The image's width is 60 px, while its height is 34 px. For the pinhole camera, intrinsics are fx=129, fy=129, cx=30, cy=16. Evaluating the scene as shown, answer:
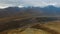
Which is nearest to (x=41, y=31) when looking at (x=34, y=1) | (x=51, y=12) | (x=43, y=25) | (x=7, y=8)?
→ (x=43, y=25)

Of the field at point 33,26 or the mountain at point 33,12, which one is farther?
the mountain at point 33,12

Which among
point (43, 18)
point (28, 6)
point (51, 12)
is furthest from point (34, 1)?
point (43, 18)

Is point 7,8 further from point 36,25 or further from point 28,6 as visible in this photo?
point 36,25

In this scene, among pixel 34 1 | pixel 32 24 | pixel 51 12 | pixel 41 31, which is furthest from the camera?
pixel 34 1

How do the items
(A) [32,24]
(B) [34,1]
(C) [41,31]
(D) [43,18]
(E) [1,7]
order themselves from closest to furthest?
(C) [41,31] < (A) [32,24] < (D) [43,18] < (E) [1,7] < (B) [34,1]

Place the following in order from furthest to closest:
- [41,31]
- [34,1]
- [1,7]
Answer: [34,1]
[1,7]
[41,31]

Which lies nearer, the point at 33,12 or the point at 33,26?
the point at 33,26

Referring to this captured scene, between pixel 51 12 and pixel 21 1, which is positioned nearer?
pixel 51 12

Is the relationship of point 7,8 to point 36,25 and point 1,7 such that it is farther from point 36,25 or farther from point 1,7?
point 36,25

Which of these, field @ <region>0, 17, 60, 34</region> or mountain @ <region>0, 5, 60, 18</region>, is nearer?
field @ <region>0, 17, 60, 34</region>
